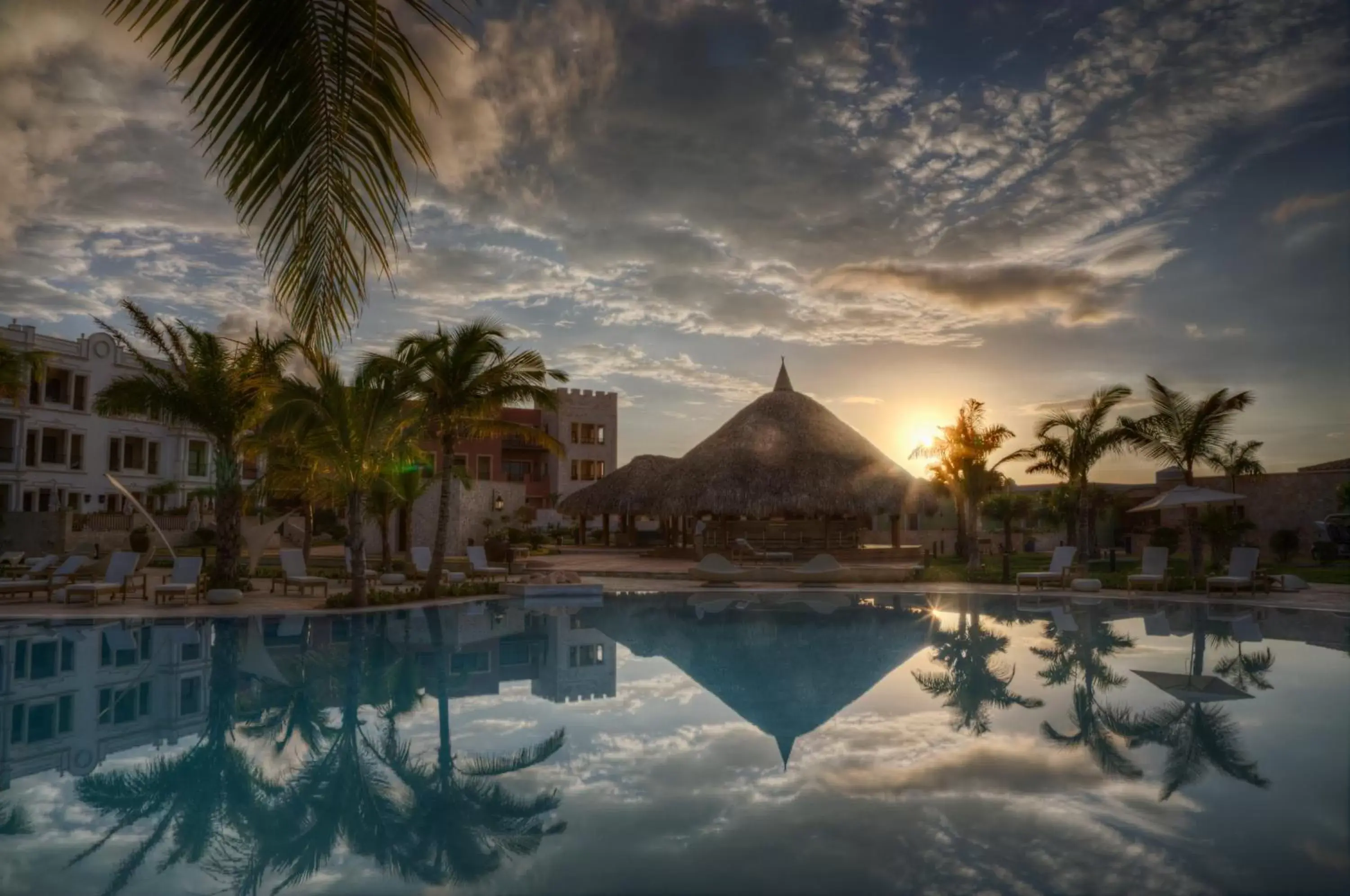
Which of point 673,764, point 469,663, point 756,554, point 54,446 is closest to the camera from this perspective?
point 673,764

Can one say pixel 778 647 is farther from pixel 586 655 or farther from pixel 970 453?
pixel 970 453

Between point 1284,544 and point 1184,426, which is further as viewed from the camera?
point 1284,544

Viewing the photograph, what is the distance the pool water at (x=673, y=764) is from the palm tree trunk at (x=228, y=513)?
163 inches

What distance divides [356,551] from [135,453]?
25404 millimetres

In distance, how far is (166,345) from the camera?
16.4m

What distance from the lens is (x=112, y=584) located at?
48.9 ft

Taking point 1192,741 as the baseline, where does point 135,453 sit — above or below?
above

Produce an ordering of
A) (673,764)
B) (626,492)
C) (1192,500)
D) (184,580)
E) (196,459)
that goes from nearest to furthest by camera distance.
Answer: (673,764) < (184,580) < (1192,500) < (626,492) < (196,459)

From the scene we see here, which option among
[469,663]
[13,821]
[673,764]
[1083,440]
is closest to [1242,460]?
[1083,440]

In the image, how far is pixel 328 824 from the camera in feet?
16.3

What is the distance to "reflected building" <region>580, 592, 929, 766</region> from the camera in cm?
805

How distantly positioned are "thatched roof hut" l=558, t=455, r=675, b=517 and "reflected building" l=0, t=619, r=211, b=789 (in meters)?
17.1

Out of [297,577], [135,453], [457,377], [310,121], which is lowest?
[297,577]

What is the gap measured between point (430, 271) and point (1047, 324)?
1651 cm
